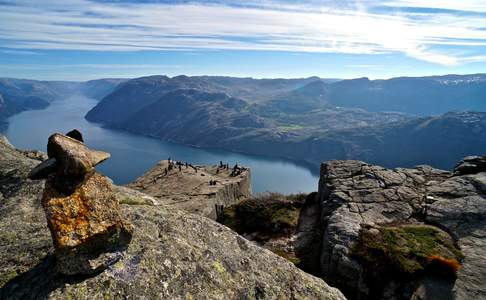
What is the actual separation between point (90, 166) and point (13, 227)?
4.10 meters

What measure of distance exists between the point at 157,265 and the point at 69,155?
327 cm

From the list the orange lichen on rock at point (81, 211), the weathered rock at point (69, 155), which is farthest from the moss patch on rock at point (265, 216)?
the weathered rock at point (69, 155)

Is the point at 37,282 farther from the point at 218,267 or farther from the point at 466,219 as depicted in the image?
the point at 466,219

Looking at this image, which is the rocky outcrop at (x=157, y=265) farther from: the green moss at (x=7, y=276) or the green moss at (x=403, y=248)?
the green moss at (x=403, y=248)

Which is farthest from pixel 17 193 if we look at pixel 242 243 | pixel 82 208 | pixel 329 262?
pixel 329 262

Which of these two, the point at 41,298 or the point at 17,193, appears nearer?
the point at 41,298

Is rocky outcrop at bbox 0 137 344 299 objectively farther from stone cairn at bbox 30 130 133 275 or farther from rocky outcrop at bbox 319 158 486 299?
rocky outcrop at bbox 319 158 486 299

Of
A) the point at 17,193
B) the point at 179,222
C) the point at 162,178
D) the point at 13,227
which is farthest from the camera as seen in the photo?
the point at 162,178

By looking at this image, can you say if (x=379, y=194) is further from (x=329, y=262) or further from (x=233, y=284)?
(x=233, y=284)

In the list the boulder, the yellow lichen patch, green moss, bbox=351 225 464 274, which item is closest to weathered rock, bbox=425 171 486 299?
green moss, bbox=351 225 464 274

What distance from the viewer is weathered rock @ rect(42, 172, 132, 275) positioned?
7.61 metres

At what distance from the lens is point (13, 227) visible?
10141 millimetres

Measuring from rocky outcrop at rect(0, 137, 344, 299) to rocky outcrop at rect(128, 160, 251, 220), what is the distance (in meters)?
22.5

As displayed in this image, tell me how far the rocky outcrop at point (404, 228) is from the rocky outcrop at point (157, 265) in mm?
9565
